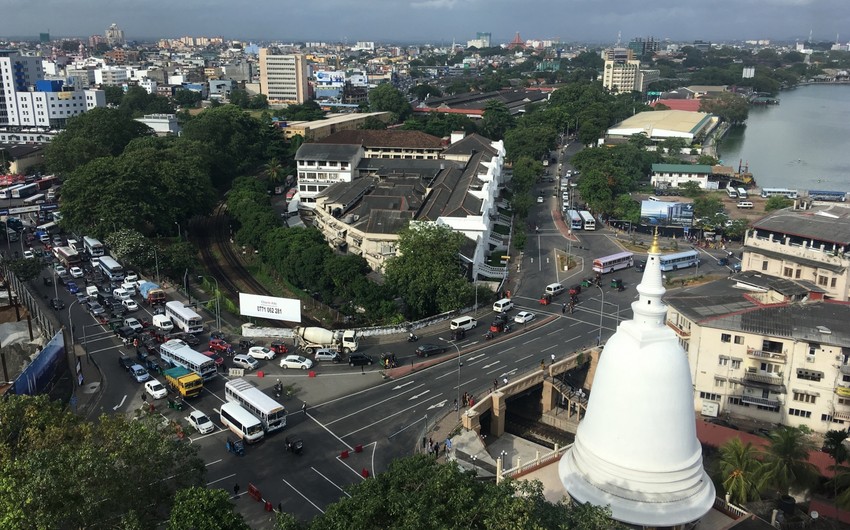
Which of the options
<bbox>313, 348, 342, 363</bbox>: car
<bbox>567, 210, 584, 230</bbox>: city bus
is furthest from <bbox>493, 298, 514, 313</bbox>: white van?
<bbox>567, 210, 584, 230</bbox>: city bus

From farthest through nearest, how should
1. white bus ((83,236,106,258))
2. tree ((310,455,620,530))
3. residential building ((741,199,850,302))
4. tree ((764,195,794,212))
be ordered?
tree ((764,195,794,212)), white bus ((83,236,106,258)), residential building ((741,199,850,302)), tree ((310,455,620,530))

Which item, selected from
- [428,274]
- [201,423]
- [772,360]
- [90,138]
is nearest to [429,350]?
[428,274]

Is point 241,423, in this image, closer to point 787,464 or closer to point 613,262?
point 787,464

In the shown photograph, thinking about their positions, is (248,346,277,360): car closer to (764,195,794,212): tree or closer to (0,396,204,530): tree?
(0,396,204,530): tree

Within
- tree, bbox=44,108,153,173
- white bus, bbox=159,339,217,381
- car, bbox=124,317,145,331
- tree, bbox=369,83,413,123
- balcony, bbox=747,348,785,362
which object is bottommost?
car, bbox=124,317,145,331

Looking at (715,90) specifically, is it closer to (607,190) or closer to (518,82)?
(518,82)

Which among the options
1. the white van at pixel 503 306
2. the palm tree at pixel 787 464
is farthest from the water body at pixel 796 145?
the palm tree at pixel 787 464

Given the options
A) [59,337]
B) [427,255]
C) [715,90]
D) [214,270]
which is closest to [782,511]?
[427,255]
